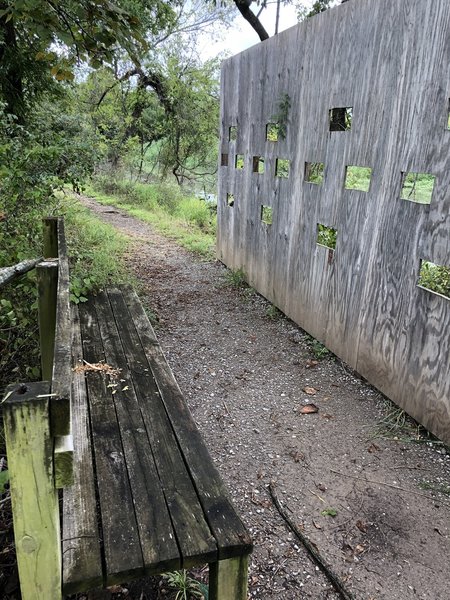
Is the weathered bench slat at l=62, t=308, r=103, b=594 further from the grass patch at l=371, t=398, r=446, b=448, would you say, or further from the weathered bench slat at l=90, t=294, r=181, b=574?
the grass patch at l=371, t=398, r=446, b=448

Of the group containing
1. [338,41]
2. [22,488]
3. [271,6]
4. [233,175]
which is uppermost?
[271,6]

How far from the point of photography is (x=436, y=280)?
3.40m

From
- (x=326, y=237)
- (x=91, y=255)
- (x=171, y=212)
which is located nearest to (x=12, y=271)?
(x=91, y=255)

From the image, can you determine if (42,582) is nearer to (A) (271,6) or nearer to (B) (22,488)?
(B) (22,488)

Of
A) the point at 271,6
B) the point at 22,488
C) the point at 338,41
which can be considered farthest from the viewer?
the point at 271,6

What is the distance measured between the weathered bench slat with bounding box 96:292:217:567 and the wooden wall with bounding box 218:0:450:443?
76.6 inches

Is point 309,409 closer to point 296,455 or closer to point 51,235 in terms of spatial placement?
point 296,455

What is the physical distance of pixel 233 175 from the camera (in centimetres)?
701

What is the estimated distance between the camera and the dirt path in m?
2.19

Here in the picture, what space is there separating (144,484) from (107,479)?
160 millimetres

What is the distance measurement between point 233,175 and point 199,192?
11.3 m

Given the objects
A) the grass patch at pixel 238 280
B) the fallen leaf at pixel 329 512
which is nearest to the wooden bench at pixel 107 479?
the fallen leaf at pixel 329 512

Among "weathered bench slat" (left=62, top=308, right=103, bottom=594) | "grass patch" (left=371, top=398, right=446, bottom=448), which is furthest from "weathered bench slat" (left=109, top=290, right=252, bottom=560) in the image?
"grass patch" (left=371, top=398, right=446, bottom=448)

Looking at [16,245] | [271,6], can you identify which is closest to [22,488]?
[16,245]
